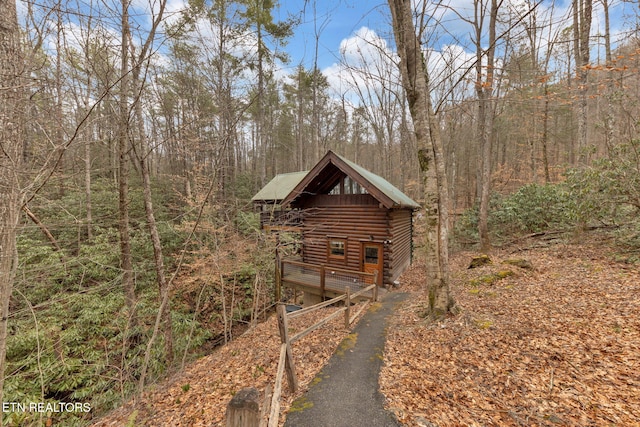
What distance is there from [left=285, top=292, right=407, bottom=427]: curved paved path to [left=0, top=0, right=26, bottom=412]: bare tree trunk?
390 centimetres

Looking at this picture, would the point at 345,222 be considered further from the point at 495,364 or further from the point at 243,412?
the point at 243,412

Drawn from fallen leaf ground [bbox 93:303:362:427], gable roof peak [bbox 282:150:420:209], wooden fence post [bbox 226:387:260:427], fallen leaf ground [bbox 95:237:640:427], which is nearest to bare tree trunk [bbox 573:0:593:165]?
fallen leaf ground [bbox 95:237:640:427]

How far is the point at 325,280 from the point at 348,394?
25.4 feet

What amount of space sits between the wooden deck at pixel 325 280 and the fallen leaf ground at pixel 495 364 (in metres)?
3.44

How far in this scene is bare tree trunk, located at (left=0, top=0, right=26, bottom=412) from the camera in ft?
9.68

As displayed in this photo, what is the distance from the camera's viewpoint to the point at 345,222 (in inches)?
488

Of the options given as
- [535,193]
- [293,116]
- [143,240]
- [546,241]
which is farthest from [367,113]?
[143,240]

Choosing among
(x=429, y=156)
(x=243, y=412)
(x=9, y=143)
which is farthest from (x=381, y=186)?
(x=9, y=143)

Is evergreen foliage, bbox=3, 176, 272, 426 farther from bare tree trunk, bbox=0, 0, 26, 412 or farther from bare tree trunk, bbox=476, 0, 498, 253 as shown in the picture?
bare tree trunk, bbox=476, 0, 498, 253

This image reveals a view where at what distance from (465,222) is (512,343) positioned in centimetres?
1385

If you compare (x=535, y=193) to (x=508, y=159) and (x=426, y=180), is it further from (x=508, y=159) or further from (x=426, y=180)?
(x=508, y=159)

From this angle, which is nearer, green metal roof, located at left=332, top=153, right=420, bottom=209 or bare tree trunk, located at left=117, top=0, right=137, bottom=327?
bare tree trunk, located at left=117, top=0, right=137, bottom=327

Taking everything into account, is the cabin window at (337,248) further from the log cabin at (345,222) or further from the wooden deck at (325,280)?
the wooden deck at (325,280)

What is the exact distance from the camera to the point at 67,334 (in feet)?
23.7
